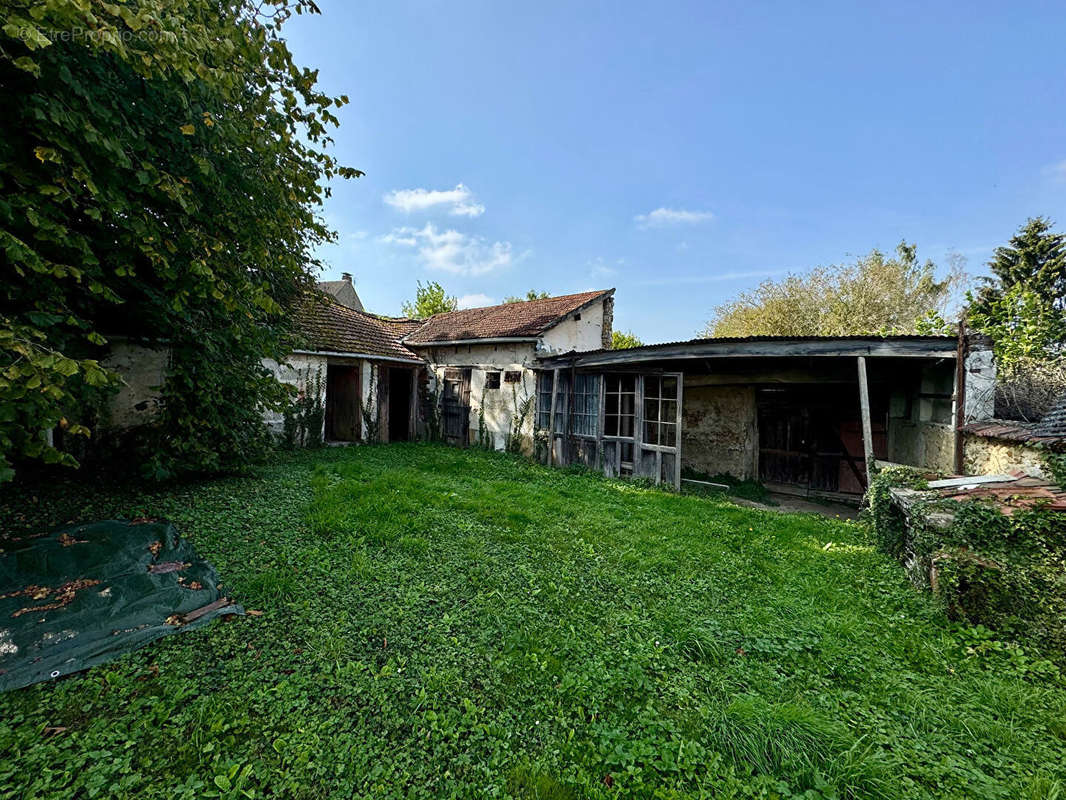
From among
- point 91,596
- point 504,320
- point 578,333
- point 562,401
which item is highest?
point 504,320

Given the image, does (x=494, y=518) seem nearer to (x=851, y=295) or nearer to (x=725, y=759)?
(x=725, y=759)

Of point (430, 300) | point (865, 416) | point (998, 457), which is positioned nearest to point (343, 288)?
point (430, 300)

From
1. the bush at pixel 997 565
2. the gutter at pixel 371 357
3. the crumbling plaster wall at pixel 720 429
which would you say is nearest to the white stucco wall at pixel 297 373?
the gutter at pixel 371 357

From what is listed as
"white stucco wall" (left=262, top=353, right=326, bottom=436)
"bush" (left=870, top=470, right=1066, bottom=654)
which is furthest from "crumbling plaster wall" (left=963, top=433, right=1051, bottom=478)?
"white stucco wall" (left=262, top=353, right=326, bottom=436)

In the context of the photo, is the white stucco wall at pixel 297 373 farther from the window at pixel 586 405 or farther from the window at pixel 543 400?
the window at pixel 586 405

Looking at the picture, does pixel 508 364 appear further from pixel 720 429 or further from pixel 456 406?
pixel 720 429

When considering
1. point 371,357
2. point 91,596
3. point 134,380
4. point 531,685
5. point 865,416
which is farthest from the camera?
point 371,357

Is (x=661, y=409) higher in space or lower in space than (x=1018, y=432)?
higher

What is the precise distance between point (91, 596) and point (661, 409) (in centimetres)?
753

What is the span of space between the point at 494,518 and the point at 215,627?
289 centimetres

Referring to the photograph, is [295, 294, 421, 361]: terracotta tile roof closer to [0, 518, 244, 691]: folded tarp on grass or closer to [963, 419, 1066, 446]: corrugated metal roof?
[0, 518, 244, 691]: folded tarp on grass

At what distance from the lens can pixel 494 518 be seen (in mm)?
5113

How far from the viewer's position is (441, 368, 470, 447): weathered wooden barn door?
451 inches

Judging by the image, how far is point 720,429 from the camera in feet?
31.3
